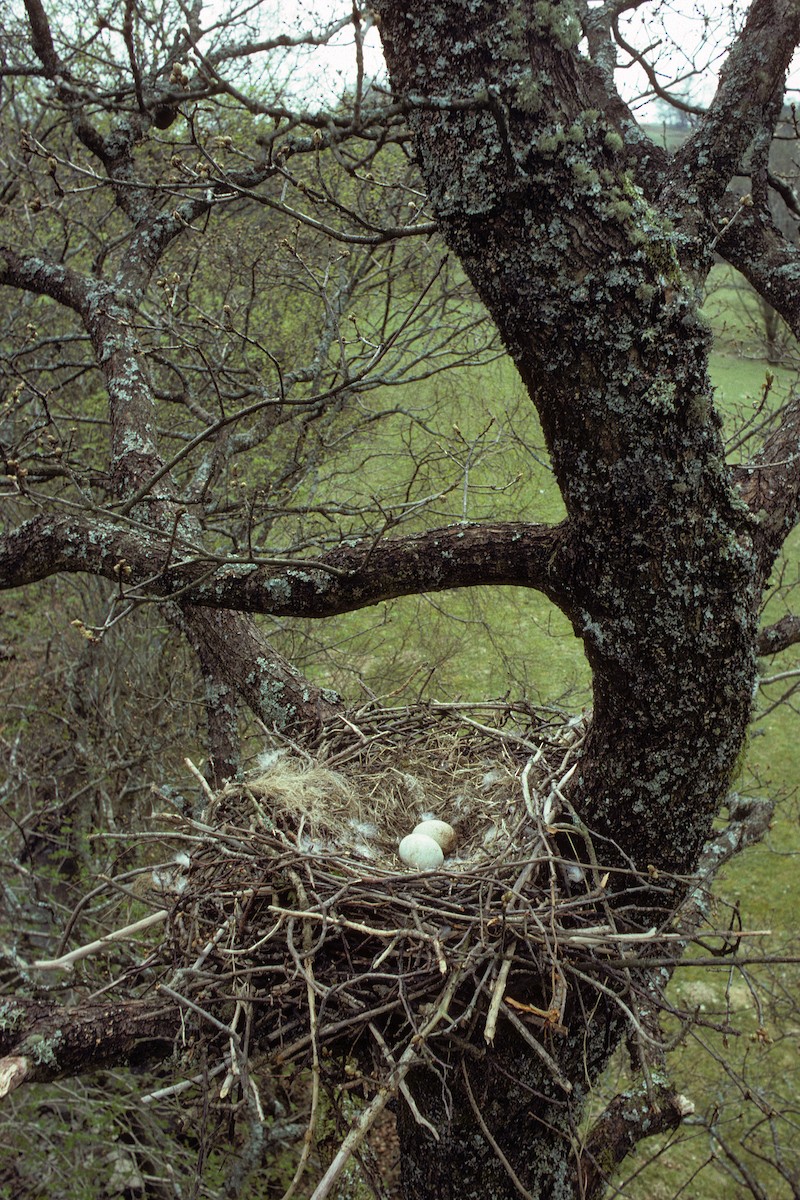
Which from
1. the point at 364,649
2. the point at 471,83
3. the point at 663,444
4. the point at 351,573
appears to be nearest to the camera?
the point at 471,83

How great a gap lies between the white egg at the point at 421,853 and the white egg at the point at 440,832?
0.35 ft

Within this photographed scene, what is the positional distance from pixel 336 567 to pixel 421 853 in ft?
3.22

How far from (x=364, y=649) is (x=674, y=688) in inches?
189

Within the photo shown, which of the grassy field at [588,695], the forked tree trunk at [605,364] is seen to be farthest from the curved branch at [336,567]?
the grassy field at [588,695]

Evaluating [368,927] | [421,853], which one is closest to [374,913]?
[368,927]

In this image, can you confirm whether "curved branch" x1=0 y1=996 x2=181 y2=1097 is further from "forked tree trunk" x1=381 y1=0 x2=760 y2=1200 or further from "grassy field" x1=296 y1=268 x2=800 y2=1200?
"grassy field" x1=296 y1=268 x2=800 y2=1200

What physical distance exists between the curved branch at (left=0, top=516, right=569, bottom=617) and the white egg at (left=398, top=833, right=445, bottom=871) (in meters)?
0.83

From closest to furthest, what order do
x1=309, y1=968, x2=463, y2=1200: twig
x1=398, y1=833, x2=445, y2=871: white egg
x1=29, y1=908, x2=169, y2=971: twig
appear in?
1. x1=309, y1=968, x2=463, y2=1200: twig
2. x1=29, y1=908, x2=169, y2=971: twig
3. x1=398, y1=833, x2=445, y2=871: white egg

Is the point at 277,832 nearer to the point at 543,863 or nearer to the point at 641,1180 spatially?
the point at 543,863

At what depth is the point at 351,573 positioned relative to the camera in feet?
7.06

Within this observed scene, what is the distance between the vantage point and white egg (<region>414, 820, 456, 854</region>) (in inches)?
114

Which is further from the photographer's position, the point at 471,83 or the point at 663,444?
the point at 663,444

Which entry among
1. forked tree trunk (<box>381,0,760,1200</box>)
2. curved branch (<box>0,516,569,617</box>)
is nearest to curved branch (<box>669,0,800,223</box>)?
forked tree trunk (<box>381,0,760,1200</box>)

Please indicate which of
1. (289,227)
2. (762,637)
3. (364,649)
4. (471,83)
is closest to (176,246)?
(289,227)
